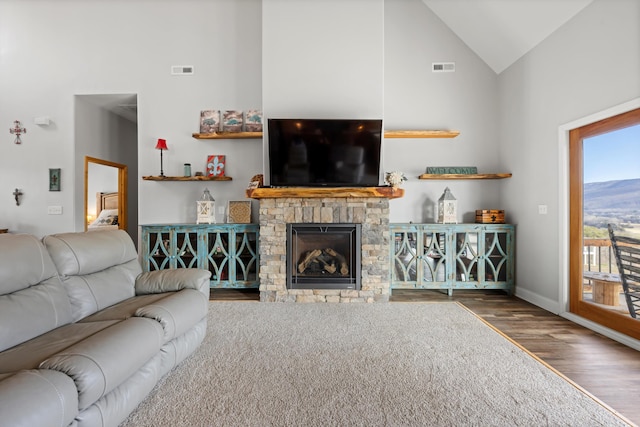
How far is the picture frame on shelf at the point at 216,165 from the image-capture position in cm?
430

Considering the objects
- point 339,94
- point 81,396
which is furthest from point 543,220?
point 81,396

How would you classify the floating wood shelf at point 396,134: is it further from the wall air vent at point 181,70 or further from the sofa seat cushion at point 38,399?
the sofa seat cushion at point 38,399

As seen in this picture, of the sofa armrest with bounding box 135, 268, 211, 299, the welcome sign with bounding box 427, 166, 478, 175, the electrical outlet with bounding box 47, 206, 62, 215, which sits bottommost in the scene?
the sofa armrest with bounding box 135, 268, 211, 299

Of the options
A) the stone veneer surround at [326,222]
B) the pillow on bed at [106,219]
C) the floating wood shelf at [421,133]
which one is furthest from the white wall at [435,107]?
the pillow on bed at [106,219]

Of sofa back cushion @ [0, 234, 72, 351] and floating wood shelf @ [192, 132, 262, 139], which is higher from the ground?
floating wood shelf @ [192, 132, 262, 139]

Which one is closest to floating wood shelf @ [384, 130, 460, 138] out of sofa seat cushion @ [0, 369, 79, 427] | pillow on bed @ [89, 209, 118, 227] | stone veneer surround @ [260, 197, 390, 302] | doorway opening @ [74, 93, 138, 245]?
stone veneer surround @ [260, 197, 390, 302]

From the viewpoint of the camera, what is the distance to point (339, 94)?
12.3 feet

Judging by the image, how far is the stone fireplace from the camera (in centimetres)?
359

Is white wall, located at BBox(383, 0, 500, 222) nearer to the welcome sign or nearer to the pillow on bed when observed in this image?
the welcome sign

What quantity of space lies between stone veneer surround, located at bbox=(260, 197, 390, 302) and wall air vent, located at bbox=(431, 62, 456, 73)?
→ 7.15 ft

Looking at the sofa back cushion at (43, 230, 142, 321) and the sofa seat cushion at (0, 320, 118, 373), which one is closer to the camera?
the sofa seat cushion at (0, 320, 118, 373)

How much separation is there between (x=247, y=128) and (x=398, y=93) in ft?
7.19

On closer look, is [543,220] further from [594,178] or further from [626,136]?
[626,136]

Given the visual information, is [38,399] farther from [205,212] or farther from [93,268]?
[205,212]
